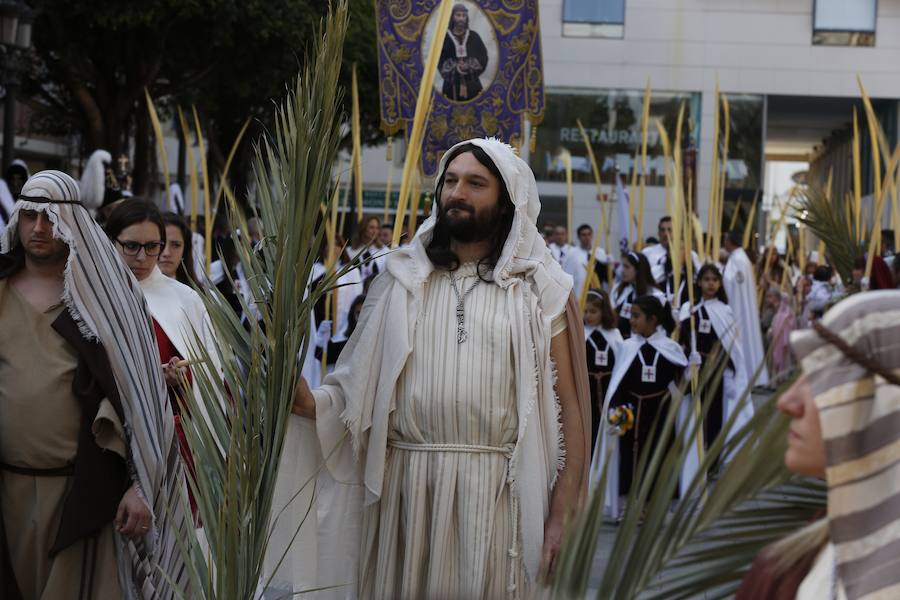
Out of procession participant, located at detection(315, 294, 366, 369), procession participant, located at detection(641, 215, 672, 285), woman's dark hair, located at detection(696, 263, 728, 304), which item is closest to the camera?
procession participant, located at detection(315, 294, 366, 369)

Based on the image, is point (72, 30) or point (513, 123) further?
point (72, 30)

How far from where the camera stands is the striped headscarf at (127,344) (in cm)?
422

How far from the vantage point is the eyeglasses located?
5008 millimetres

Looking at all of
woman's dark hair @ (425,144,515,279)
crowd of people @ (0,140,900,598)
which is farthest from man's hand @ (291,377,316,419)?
woman's dark hair @ (425,144,515,279)

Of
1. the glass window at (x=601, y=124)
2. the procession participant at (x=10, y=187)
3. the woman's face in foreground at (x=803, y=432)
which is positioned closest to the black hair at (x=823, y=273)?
the procession participant at (x=10, y=187)

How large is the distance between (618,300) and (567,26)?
2519 cm

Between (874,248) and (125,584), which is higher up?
(874,248)

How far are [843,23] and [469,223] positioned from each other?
119ft

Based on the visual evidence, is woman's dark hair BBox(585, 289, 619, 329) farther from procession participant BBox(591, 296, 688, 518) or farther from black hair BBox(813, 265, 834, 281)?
black hair BBox(813, 265, 834, 281)

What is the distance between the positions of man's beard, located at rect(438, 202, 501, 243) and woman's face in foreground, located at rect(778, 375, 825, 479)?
2.12m

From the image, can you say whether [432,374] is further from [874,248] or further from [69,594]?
[874,248]

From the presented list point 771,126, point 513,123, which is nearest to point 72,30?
point 513,123

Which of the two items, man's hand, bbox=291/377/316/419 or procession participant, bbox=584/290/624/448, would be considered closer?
man's hand, bbox=291/377/316/419

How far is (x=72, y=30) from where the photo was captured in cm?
2116
